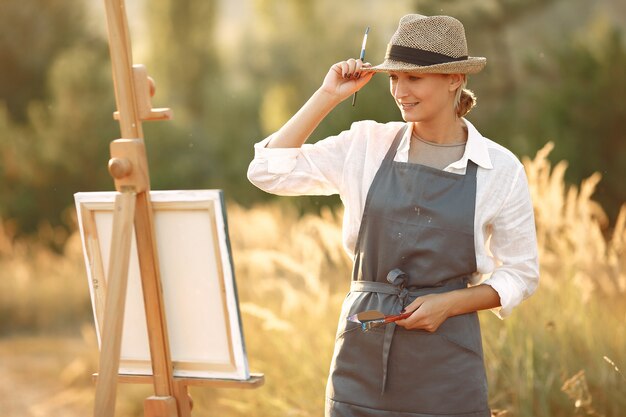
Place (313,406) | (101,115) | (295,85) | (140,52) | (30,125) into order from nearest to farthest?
(313,406), (101,115), (30,125), (295,85), (140,52)

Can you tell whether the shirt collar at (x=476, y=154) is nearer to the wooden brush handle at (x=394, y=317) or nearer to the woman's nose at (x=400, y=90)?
the woman's nose at (x=400, y=90)

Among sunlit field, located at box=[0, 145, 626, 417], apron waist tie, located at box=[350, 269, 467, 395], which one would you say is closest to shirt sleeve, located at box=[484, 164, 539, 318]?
apron waist tie, located at box=[350, 269, 467, 395]

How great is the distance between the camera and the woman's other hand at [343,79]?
2707 mm

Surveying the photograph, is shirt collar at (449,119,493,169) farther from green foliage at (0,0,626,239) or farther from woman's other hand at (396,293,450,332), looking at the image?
green foliage at (0,0,626,239)

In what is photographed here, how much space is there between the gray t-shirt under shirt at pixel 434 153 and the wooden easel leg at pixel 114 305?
2.40 feet

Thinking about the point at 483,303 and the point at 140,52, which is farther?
the point at 140,52

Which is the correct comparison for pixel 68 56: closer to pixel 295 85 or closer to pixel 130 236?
pixel 295 85

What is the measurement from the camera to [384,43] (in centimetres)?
1231

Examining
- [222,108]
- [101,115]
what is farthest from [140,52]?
[101,115]

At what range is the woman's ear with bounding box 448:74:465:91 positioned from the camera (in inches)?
106

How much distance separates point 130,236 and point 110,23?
521mm

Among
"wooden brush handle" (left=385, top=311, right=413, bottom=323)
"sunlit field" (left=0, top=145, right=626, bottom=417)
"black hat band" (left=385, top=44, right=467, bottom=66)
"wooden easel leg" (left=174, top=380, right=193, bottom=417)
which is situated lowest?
"sunlit field" (left=0, top=145, right=626, bottom=417)

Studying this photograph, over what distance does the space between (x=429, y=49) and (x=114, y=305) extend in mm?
1006

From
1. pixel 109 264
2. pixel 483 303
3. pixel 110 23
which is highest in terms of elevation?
pixel 110 23
